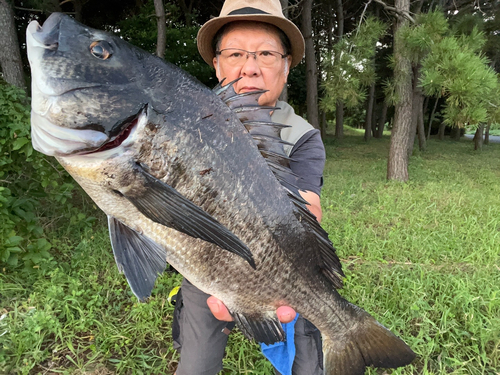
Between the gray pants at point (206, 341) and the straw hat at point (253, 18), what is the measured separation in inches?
62.7

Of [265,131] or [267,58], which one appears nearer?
[265,131]

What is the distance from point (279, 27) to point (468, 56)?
343 cm

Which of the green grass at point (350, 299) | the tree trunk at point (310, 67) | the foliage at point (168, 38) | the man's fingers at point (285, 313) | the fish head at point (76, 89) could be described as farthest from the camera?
the tree trunk at point (310, 67)

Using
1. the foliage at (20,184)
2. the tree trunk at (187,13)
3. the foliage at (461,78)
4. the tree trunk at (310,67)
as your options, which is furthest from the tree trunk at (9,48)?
the tree trunk at (310,67)

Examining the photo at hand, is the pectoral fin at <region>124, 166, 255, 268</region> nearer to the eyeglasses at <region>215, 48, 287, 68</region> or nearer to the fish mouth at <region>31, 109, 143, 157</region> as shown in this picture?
the fish mouth at <region>31, 109, 143, 157</region>

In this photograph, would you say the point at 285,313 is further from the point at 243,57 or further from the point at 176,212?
the point at 243,57

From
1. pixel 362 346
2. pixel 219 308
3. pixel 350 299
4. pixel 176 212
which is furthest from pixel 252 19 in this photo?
pixel 350 299

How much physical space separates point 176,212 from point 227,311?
752 millimetres

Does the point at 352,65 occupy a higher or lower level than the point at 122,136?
higher

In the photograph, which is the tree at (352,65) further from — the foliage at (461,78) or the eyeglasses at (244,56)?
the eyeglasses at (244,56)

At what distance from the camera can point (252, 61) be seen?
170cm

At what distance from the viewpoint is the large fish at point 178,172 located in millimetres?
978

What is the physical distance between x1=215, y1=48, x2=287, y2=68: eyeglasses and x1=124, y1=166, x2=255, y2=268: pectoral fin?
3.20 feet

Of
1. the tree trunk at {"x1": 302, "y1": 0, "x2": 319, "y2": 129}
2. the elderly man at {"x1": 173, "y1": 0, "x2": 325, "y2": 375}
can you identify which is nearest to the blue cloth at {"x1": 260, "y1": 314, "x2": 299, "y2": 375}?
the elderly man at {"x1": 173, "y1": 0, "x2": 325, "y2": 375}
